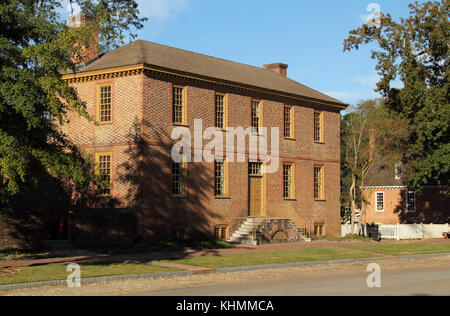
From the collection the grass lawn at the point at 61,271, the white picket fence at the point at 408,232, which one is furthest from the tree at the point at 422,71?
the grass lawn at the point at 61,271

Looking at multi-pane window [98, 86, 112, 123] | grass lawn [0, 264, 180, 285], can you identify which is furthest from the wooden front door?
grass lawn [0, 264, 180, 285]

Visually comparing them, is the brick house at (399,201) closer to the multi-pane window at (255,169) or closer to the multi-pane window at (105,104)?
the multi-pane window at (255,169)

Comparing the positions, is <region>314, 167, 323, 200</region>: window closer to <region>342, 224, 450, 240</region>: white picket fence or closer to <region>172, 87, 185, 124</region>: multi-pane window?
<region>342, 224, 450, 240</region>: white picket fence

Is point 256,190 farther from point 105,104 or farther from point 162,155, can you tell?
point 105,104

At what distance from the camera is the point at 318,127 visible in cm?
3653

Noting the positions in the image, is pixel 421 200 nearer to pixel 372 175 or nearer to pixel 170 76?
pixel 372 175

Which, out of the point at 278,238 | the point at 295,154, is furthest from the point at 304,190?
the point at 278,238

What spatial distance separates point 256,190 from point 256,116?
160 inches

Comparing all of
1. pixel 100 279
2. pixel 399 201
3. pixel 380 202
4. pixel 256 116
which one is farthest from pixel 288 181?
pixel 100 279

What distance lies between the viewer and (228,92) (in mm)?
31141

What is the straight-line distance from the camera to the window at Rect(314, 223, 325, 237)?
1394 inches

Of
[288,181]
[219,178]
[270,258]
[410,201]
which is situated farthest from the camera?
[410,201]

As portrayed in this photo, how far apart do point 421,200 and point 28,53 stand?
39.7 m

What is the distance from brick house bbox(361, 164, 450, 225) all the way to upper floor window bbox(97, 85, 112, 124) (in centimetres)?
2592
